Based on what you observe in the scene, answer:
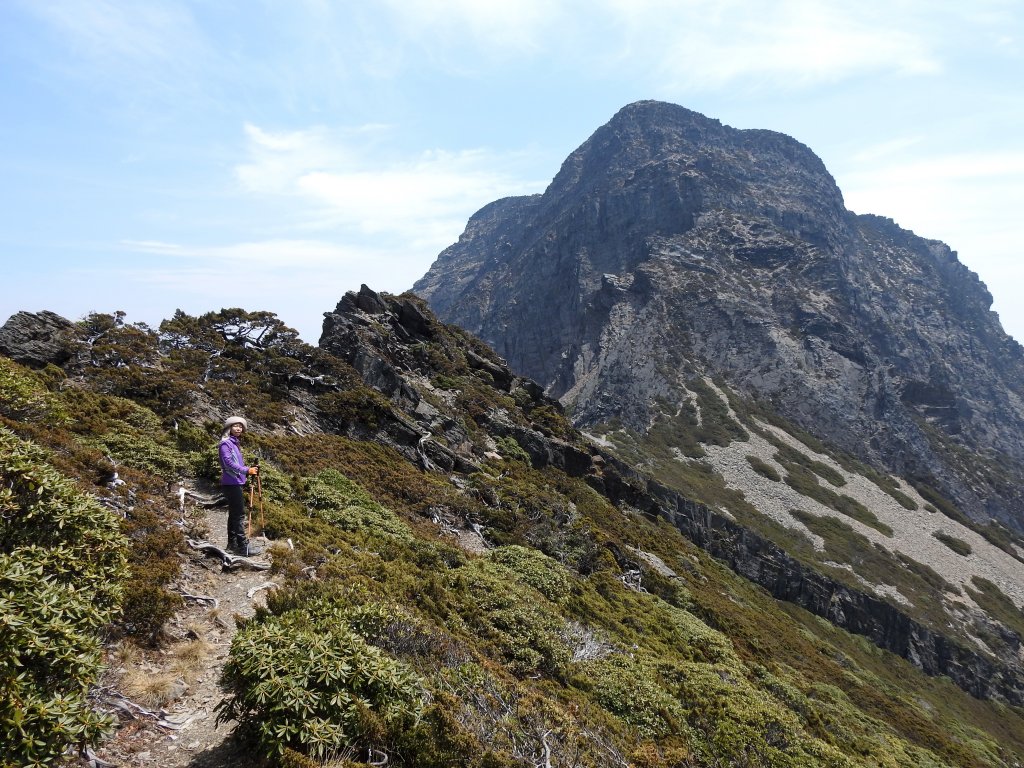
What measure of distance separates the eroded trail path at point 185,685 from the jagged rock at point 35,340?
1674 centimetres

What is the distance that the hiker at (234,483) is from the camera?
10375 millimetres

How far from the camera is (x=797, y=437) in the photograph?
10869 cm

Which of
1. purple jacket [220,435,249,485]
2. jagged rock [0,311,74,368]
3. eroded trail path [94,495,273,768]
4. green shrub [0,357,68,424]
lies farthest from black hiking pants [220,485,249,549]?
jagged rock [0,311,74,368]

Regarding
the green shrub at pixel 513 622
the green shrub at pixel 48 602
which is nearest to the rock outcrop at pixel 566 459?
the green shrub at pixel 513 622

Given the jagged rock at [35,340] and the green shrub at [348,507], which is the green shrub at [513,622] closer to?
the green shrub at [348,507]

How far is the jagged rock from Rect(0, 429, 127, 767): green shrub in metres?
17.0

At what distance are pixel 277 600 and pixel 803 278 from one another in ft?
568

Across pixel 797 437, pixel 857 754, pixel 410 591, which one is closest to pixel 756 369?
pixel 797 437

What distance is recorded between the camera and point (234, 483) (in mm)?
10422

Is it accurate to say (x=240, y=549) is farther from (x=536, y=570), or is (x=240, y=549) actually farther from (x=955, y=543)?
(x=955, y=543)

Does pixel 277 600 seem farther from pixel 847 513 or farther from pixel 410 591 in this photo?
pixel 847 513

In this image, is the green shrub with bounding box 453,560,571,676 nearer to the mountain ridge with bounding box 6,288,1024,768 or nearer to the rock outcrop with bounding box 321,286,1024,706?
the mountain ridge with bounding box 6,288,1024,768

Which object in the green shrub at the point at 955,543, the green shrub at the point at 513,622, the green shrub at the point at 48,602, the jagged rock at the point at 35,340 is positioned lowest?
the green shrub at the point at 955,543

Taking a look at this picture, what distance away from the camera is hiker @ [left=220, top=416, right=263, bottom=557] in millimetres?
10375
